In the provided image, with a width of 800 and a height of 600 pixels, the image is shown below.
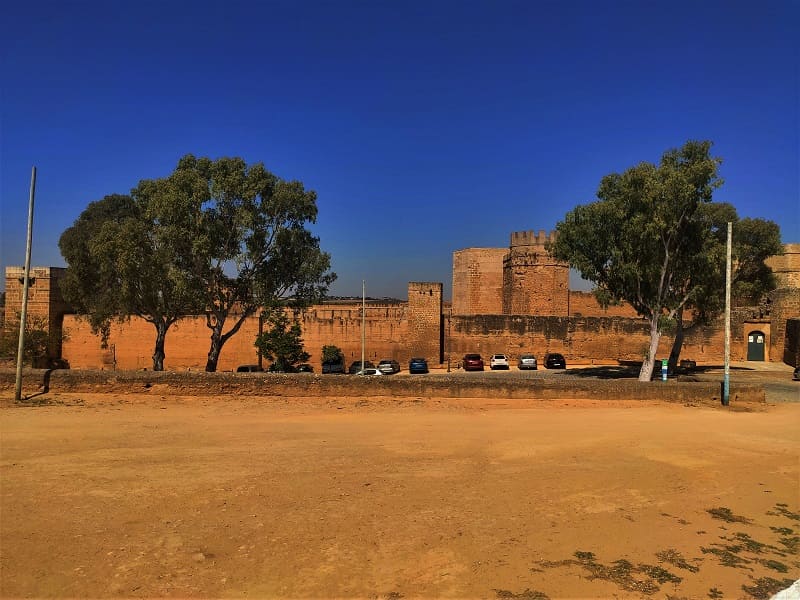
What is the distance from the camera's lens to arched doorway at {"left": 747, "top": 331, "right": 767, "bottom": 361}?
35281 mm

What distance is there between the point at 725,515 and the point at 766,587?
1.61 metres

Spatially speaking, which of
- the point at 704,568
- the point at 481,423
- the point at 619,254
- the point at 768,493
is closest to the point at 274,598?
the point at 704,568

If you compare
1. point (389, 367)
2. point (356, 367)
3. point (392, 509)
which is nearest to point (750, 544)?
point (392, 509)

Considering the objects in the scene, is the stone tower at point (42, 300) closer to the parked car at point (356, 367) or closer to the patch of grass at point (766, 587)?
the parked car at point (356, 367)

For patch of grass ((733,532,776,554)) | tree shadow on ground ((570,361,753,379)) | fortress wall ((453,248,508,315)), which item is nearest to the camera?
patch of grass ((733,532,776,554))

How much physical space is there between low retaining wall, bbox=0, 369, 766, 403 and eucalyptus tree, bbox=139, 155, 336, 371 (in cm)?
584

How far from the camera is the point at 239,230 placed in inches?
710

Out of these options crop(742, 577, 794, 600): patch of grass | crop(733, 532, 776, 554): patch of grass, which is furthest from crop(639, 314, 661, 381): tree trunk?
crop(742, 577, 794, 600): patch of grass

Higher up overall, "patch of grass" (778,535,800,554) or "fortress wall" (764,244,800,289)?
"fortress wall" (764,244,800,289)

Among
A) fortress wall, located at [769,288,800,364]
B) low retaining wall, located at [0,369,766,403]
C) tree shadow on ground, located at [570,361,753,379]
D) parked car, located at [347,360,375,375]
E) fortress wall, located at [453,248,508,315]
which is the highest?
fortress wall, located at [453,248,508,315]

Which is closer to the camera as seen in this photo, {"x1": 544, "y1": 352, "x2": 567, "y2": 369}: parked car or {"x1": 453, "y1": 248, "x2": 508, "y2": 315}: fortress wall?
{"x1": 544, "y1": 352, "x2": 567, "y2": 369}: parked car

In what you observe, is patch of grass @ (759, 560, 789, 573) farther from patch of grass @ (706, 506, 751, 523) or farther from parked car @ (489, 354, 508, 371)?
parked car @ (489, 354, 508, 371)

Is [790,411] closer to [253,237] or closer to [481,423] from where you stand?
[481,423]

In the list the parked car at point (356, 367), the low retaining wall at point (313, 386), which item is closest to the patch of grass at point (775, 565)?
the low retaining wall at point (313, 386)
